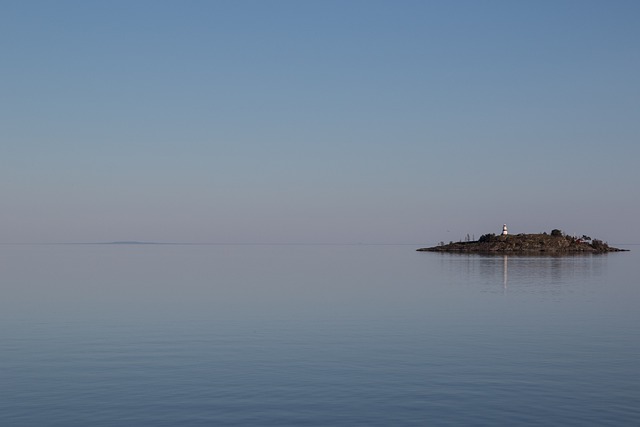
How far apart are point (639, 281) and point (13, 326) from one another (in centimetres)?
7862

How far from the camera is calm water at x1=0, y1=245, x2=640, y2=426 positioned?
2392 centimetres

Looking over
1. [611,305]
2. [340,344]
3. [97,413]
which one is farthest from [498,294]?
[97,413]

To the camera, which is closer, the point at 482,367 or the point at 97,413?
the point at 97,413

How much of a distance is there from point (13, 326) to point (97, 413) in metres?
23.8

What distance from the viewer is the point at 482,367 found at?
31281 mm

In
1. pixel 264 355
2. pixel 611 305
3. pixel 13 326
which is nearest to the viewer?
pixel 264 355

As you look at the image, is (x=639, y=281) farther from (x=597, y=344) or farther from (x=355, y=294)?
(x=597, y=344)

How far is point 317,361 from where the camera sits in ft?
107

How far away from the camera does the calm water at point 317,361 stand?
23.9 m

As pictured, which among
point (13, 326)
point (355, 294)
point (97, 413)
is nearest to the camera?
point (97, 413)

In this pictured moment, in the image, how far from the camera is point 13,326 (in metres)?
44.5

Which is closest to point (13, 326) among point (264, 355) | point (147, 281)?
point (264, 355)

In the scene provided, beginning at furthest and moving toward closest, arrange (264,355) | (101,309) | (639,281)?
1. (639,281)
2. (101,309)
3. (264,355)

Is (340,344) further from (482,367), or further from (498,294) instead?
(498,294)
